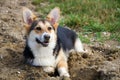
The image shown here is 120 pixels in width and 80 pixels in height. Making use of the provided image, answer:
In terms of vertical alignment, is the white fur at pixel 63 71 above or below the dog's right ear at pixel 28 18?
below

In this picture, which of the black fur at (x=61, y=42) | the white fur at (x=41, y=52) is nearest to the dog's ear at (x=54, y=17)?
the black fur at (x=61, y=42)

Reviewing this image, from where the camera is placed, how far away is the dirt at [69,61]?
21.7ft

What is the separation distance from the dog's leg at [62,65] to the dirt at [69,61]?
0.11 meters

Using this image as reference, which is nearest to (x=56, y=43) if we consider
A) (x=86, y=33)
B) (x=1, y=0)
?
(x=86, y=33)

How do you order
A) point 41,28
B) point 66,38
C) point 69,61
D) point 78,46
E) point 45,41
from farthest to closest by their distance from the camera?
point 78,46, point 66,38, point 69,61, point 41,28, point 45,41

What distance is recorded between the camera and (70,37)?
789 centimetres

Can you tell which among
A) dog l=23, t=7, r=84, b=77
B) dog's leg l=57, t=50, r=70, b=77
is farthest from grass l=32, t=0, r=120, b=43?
dog l=23, t=7, r=84, b=77

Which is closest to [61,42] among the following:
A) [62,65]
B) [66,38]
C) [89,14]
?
[66,38]

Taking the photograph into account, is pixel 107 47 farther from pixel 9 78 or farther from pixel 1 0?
pixel 1 0

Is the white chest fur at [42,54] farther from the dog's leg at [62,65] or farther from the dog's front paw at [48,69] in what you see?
the dog's leg at [62,65]

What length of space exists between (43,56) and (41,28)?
428 millimetres

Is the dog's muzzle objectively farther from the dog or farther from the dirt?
the dirt

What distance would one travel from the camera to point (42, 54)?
22.3 feet

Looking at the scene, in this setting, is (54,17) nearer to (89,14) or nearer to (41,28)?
(41,28)
